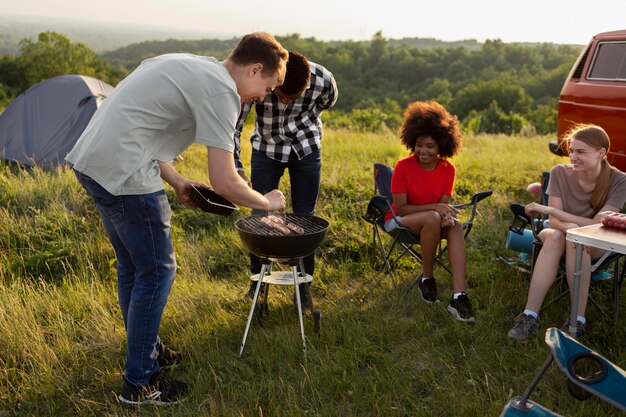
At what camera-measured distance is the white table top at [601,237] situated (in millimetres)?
2242

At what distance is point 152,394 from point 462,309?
5.80 feet

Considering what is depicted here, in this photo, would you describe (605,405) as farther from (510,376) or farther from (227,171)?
(227,171)

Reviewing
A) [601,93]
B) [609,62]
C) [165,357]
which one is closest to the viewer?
[165,357]

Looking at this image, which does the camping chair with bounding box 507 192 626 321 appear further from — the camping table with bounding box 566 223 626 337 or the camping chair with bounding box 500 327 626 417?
the camping chair with bounding box 500 327 626 417

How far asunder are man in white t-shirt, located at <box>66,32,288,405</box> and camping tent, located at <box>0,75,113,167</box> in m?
5.84

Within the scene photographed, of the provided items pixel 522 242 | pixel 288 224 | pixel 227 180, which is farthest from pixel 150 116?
pixel 522 242

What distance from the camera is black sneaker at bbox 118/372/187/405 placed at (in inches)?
97.3

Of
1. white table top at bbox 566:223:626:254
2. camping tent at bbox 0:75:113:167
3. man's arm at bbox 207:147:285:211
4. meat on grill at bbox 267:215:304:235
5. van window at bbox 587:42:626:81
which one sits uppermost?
van window at bbox 587:42:626:81

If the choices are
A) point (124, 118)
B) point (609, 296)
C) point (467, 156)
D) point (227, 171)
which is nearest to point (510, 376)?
point (609, 296)

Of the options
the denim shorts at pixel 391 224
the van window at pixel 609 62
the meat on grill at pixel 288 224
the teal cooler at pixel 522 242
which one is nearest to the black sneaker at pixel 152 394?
the meat on grill at pixel 288 224

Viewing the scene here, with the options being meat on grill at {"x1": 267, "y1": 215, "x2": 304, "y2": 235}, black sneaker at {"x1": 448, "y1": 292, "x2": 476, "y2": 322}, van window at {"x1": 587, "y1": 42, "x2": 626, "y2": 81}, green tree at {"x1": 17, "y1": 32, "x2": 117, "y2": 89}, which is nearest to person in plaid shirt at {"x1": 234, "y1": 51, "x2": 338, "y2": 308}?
meat on grill at {"x1": 267, "y1": 215, "x2": 304, "y2": 235}

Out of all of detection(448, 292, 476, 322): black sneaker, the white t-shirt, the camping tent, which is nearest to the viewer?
the white t-shirt

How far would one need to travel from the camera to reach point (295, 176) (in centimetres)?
349

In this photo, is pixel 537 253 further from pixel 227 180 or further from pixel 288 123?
pixel 227 180
